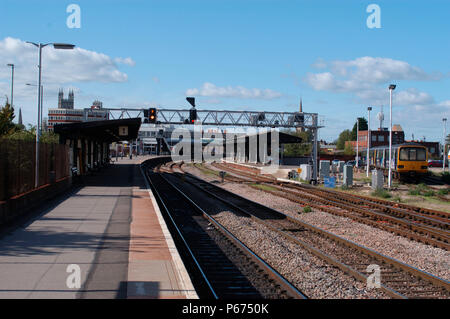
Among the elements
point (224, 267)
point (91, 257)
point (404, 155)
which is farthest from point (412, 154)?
point (91, 257)

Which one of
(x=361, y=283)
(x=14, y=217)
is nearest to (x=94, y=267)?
(x=361, y=283)

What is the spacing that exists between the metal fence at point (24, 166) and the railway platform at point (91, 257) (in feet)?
3.80

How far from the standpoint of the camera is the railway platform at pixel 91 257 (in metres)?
7.26

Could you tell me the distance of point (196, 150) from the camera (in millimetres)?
90938

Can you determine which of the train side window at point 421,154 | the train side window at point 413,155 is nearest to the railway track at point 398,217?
the train side window at point 413,155

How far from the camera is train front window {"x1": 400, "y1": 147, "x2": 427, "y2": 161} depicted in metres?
33.3

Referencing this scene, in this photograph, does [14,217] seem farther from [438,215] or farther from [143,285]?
[438,215]

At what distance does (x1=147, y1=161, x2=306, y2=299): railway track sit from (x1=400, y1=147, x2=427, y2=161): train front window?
21549mm

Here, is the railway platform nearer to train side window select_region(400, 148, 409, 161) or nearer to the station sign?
the station sign

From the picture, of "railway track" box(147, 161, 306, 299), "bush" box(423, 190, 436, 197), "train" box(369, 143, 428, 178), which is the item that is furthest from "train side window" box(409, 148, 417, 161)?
"railway track" box(147, 161, 306, 299)

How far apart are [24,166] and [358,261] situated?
12.1 m

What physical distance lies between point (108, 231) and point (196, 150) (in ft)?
257

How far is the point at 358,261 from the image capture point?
1063 cm

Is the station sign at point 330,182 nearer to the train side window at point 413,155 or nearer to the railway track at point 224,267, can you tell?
the train side window at point 413,155
